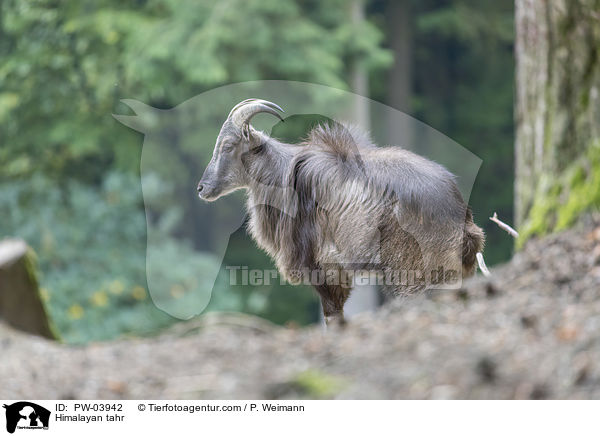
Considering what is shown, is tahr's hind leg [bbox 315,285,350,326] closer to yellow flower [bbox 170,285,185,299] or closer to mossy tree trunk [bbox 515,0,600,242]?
mossy tree trunk [bbox 515,0,600,242]

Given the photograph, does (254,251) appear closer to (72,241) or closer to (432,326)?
(72,241)

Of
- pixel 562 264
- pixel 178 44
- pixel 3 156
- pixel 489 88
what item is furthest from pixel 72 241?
pixel 562 264

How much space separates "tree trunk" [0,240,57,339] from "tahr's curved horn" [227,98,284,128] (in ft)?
5.56

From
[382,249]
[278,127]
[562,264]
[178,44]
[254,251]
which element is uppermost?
[562,264]

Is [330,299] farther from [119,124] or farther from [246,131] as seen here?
[119,124]

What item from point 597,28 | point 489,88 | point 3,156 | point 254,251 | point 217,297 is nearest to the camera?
point 597,28

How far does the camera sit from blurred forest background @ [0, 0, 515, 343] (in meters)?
12.3

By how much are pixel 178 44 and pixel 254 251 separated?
4.27 meters

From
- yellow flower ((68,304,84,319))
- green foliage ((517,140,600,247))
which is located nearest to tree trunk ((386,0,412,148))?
yellow flower ((68,304,84,319))

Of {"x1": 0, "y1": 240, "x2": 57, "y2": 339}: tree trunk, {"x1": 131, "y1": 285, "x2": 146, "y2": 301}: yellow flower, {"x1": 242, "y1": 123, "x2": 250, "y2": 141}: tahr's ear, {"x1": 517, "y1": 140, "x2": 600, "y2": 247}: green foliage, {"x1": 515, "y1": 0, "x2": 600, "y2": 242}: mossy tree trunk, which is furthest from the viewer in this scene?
{"x1": 131, "y1": 285, "x2": 146, "y2": 301}: yellow flower

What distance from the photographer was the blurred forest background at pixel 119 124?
40.5ft

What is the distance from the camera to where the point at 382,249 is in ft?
Answer: 15.3

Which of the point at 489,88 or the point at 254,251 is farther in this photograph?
the point at 489,88
